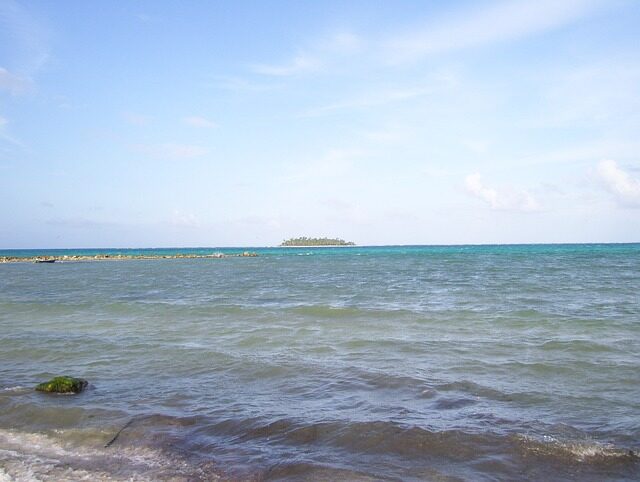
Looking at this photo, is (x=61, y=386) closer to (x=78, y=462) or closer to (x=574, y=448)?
(x=78, y=462)

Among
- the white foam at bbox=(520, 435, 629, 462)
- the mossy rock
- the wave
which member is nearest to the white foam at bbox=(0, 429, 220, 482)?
the wave

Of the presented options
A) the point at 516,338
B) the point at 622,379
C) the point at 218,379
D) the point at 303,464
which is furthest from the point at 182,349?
the point at 622,379

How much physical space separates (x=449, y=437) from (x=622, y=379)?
5.36m

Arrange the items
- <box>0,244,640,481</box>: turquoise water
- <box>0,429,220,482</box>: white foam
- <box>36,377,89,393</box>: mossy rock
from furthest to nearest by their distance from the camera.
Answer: <box>36,377,89,393</box>: mossy rock, <box>0,244,640,481</box>: turquoise water, <box>0,429,220,482</box>: white foam

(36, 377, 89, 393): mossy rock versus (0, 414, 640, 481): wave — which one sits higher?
(36, 377, 89, 393): mossy rock

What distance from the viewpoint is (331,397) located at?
9742 mm

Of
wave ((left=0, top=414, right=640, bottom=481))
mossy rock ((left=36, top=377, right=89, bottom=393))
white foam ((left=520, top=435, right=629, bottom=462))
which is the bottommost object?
wave ((left=0, top=414, right=640, bottom=481))

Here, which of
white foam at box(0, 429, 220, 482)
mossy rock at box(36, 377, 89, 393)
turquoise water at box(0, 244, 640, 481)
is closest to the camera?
white foam at box(0, 429, 220, 482)

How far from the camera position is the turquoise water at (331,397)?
6.81 metres

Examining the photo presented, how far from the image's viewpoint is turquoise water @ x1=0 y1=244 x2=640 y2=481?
22.4 ft

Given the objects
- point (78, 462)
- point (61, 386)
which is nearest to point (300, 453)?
point (78, 462)

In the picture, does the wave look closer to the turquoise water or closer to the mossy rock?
the turquoise water

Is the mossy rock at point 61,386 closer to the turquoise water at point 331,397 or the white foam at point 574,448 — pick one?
the turquoise water at point 331,397

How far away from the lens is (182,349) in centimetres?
1452
